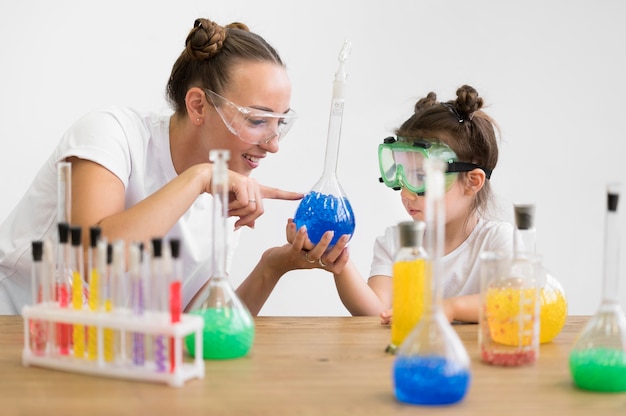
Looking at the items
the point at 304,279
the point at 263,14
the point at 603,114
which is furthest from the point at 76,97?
the point at 603,114

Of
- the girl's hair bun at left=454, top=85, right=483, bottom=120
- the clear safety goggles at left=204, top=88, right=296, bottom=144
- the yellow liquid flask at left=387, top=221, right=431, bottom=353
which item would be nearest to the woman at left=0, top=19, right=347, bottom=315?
the clear safety goggles at left=204, top=88, right=296, bottom=144

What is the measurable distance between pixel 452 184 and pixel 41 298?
130 centimetres

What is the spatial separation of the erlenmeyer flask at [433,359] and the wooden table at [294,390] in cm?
2

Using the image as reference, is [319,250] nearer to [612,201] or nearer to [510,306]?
[510,306]

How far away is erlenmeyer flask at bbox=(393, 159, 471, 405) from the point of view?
43.4 inches

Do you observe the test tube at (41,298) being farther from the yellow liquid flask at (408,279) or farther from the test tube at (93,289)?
the yellow liquid flask at (408,279)

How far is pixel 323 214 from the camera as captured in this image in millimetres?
1787

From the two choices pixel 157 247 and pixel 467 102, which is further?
pixel 467 102

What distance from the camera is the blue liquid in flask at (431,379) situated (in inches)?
43.4

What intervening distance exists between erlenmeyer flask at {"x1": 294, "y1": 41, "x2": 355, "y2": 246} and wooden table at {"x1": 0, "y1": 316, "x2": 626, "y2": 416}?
378 millimetres

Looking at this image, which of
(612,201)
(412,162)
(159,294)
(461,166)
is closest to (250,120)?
(412,162)

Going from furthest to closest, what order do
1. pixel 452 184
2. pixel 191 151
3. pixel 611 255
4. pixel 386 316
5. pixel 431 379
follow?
pixel 452 184 → pixel 191 151 → pixel 386 316 → pixel 611 255 → pixel 431 379

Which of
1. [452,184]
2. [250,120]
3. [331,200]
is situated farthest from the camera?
[452,184]

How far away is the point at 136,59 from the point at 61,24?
318 mm
